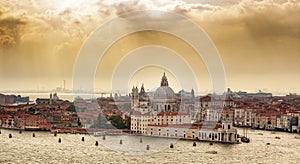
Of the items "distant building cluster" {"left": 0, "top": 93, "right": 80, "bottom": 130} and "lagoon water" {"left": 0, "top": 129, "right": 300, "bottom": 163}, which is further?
"distant building cluster" {"left": 0, "top": 93, "right": 80, "bottom": 130}

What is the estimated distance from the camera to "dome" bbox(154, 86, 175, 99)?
1317cm

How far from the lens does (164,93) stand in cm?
1318

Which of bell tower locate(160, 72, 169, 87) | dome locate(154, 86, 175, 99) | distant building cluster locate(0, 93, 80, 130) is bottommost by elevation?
distant building cluster locate(0, 93, 80, 130)

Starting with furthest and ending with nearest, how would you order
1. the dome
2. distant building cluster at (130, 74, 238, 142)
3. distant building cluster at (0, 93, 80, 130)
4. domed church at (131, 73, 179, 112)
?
the dome
domed church at (131, 73, 179, 112)
distant building cluster at (0, 93, 80, 130)
distant building cluster at (130, 74, 238, 142)

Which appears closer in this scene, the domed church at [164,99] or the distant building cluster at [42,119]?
the distant building cluster at [42,119]

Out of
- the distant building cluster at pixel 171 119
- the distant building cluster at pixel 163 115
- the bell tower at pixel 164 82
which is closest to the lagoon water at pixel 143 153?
the distant building cluster at pixel 171 119

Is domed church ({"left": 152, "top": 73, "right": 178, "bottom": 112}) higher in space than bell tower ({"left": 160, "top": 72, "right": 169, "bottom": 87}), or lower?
lower

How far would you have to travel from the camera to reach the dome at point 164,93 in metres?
13.2

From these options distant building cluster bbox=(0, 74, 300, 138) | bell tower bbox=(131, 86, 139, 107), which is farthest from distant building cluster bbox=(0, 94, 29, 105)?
bell tower bbox=(131, 86, 139, 107)

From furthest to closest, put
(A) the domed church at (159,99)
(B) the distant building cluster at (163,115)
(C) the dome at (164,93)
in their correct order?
(C) the dome at (164,93), (A) the domed church at (159,99), (B) the distant building cluster at (163,115)

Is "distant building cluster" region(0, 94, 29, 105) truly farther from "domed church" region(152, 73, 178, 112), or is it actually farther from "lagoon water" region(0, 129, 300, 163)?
"lagoon water" region(0, 129, 300, 163)

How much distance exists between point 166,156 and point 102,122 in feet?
15.3

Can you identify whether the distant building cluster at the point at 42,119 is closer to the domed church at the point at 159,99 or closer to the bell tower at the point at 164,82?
the domed church at the point at 159,99

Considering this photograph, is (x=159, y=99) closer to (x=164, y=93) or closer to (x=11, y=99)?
(x=164, y=93)
